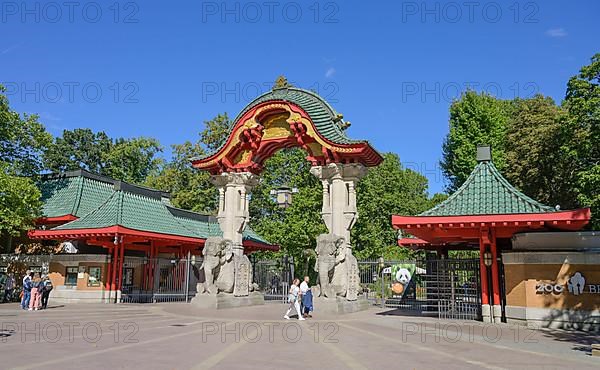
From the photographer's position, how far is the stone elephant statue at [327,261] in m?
18.4

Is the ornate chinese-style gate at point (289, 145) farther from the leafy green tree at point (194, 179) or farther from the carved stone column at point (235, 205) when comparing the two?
the leafy green tree at point (194, 179)

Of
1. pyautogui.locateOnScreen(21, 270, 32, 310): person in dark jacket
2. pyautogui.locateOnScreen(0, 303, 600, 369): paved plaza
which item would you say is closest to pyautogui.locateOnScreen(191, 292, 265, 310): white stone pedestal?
pyautogui.locateOnScreen(0, 303, 600, 369): paved plaza

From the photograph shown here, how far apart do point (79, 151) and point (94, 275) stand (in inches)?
1226

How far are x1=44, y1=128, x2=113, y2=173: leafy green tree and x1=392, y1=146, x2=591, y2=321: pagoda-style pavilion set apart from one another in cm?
4186

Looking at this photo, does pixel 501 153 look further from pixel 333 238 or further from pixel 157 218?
pixel 157 218

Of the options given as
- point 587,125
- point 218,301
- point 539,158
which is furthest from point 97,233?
point 539,158

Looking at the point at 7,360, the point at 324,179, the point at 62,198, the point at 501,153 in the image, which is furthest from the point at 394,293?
the point at 7,360

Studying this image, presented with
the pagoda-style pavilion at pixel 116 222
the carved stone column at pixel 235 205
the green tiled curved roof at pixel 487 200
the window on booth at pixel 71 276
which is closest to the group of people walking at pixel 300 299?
the green tiled curved roof at pixel 487 200

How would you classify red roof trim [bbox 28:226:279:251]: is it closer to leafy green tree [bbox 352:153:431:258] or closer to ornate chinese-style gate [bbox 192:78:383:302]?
ornate chinese-style gate [bbox 192:78:383:302]

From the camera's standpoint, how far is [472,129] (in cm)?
3662

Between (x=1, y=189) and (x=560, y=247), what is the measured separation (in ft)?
75.4

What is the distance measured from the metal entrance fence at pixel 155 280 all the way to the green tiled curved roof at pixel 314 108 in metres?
9.10

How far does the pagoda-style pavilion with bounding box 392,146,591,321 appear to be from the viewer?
14.2 m

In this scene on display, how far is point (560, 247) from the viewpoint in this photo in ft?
48.9
